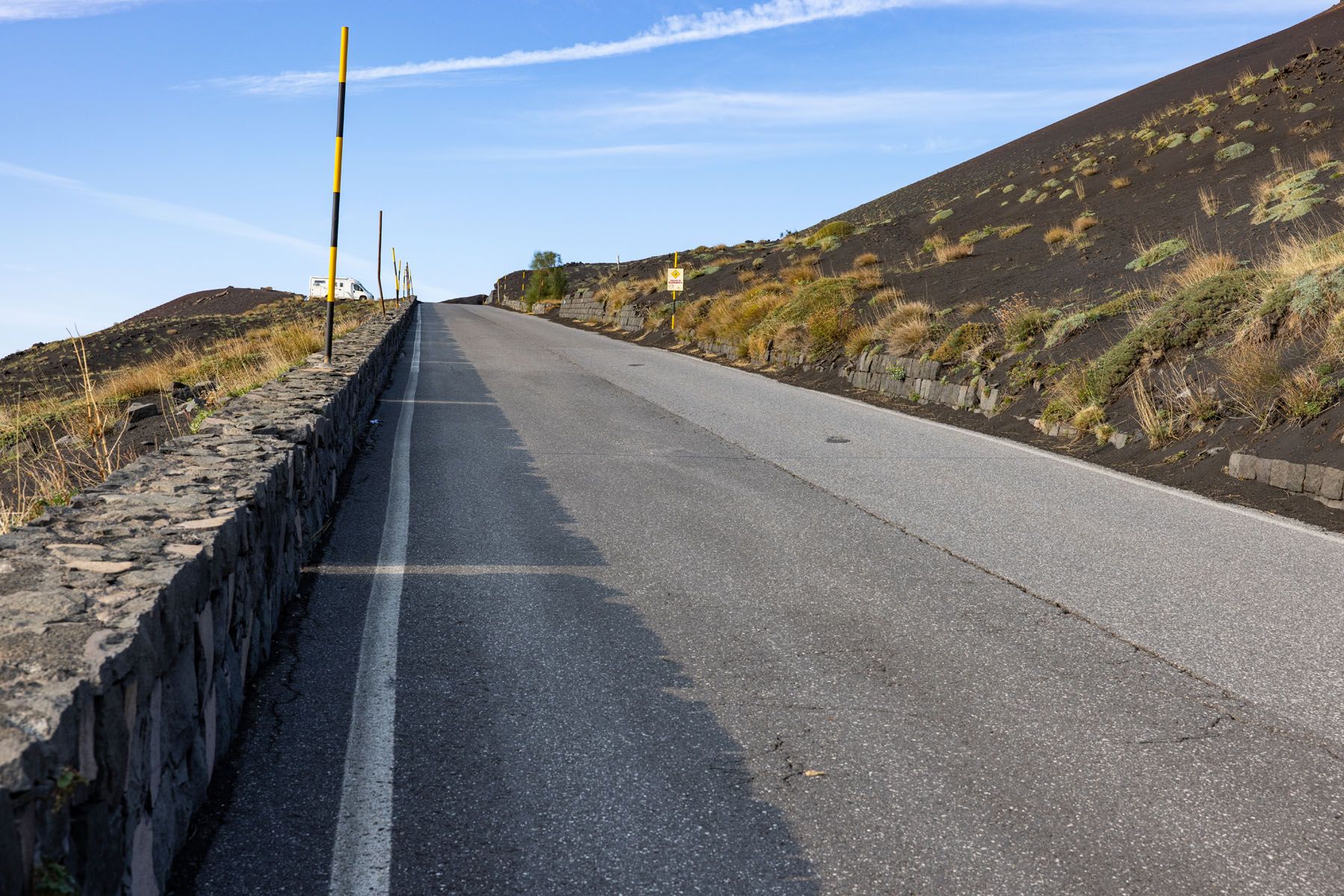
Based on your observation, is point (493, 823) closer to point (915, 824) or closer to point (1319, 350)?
point (915, 824)

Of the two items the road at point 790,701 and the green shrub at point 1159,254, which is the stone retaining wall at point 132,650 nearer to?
the road at point 790,701

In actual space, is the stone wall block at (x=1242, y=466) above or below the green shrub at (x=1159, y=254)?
below

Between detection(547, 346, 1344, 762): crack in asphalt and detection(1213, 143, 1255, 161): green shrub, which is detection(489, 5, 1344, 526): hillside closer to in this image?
detection(1213, 143, 1255, 161): green shrub

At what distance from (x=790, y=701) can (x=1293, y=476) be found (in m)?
7.01

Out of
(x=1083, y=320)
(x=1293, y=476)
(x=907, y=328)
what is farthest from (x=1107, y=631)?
(x=907, y=328)

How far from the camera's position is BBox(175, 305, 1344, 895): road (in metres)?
3.38

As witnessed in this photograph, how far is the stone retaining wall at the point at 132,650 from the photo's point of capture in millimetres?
2346

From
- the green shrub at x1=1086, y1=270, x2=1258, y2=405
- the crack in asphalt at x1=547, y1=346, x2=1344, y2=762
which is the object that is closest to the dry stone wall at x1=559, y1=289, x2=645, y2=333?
the green shrub at x1=1086, y1=270, x2=1258, y2=405

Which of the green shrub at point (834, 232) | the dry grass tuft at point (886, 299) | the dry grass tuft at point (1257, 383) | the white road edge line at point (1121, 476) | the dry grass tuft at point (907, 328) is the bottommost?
the white road edge line at point (1121, 476)

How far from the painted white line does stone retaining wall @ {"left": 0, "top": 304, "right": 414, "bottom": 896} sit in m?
0.46

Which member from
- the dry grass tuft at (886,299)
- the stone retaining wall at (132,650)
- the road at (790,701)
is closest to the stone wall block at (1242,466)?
the road at (790,701)

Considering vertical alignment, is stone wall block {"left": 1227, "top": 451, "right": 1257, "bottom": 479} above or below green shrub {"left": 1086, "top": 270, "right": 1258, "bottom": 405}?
below

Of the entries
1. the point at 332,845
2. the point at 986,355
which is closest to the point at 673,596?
the point at 332,845

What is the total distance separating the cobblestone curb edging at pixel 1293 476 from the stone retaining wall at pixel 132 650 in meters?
8.22
